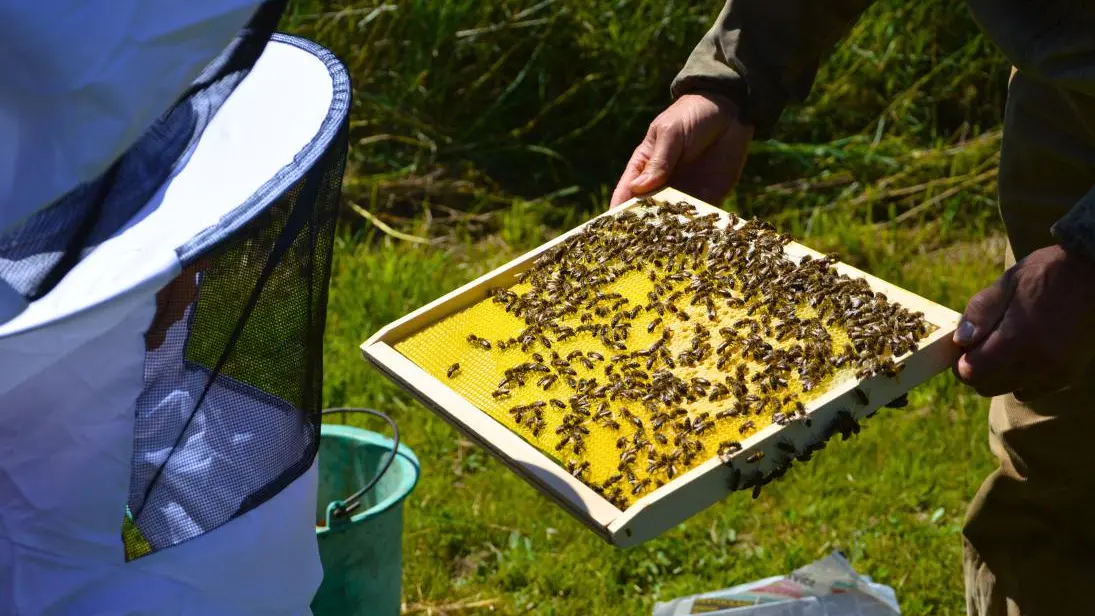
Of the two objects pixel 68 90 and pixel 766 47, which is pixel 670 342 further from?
pixel 68 90

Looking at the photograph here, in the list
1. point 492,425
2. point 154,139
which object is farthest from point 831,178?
point 154,139

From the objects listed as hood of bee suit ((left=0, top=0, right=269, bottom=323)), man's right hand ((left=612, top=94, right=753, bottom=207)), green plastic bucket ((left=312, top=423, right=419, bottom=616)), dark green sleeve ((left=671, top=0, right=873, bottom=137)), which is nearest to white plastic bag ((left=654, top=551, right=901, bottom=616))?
green plastic bucket ((left=312, top=423, right=419, bottom=616))

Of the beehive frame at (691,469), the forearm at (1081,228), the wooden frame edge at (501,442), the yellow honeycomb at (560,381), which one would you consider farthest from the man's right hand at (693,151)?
the forearm at (1081,228)

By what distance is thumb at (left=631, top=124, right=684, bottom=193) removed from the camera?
2580mm

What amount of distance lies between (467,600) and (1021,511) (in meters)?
1.38

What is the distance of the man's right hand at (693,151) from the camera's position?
8.50 ft

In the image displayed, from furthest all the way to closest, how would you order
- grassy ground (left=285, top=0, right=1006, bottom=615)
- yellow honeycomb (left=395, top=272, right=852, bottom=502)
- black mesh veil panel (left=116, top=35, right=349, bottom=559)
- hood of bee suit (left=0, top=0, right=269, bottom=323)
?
grassy ground (left=285, top=0, right=1006, bottom=615)
yellow honeycomb (left=395, top=272, right=852, bottom=502)
black mesh veil panel (left=116, top=35, right=349, bottom=559)
hood of bee suit (left=0, top=0, right=269, bottom=323)

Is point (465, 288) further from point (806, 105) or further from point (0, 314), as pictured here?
point (806, 105)

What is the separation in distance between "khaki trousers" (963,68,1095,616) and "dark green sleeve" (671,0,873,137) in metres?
0.45

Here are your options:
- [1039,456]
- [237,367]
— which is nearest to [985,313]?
[1039,456]

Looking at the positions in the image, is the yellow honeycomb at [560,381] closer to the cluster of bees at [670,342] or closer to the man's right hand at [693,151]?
the cluster of bees at [670,342]

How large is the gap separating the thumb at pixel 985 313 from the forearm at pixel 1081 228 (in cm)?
10

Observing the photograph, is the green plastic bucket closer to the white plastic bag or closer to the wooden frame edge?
the wooden frame edge

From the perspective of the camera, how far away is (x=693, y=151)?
2631 millimetres
